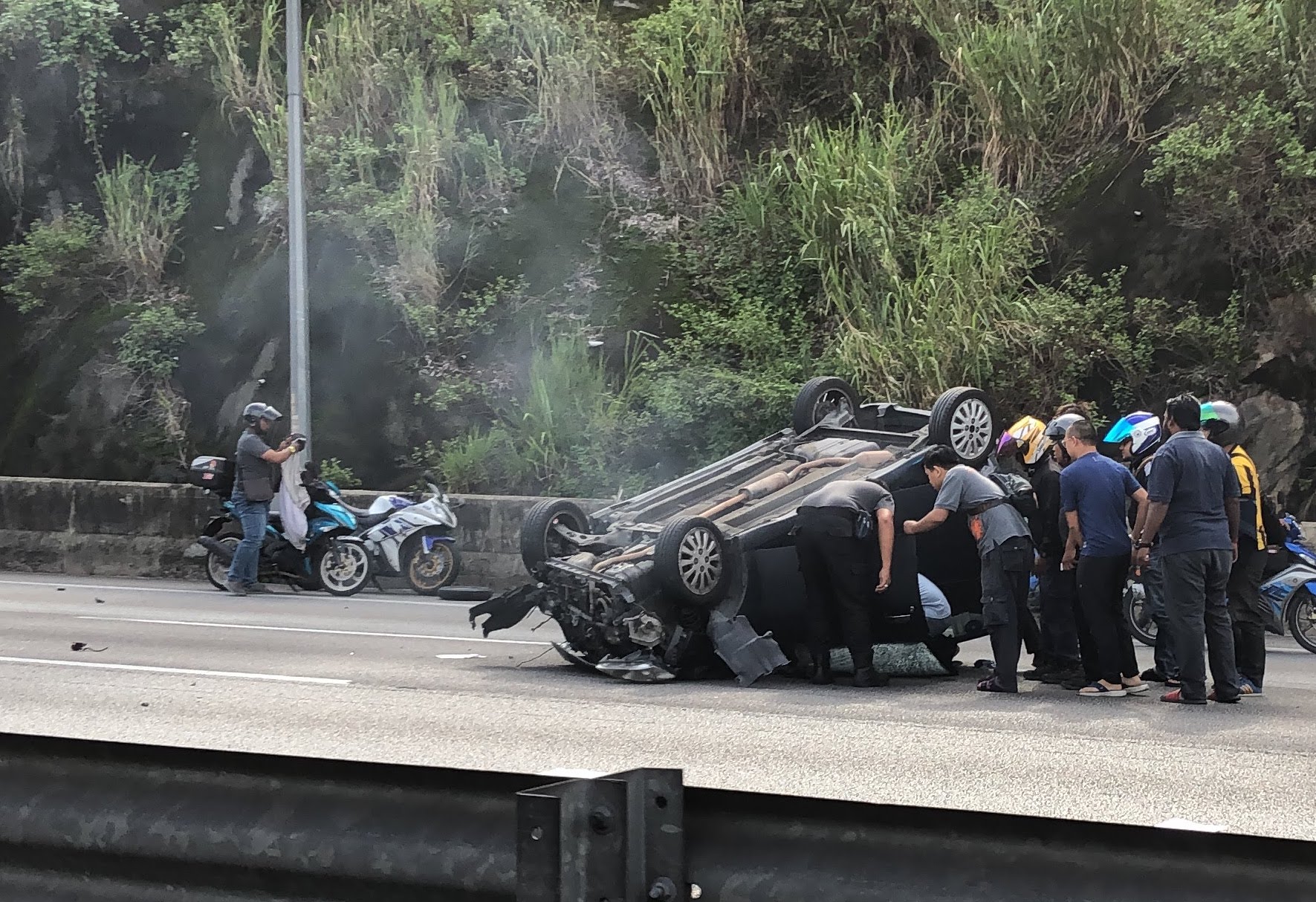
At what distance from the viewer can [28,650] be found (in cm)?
1116

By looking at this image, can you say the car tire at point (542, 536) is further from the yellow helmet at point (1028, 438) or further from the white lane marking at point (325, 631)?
the yellow helmet at point (1028, 438)

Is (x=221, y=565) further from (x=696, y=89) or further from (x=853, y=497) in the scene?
(x=696, y=89)

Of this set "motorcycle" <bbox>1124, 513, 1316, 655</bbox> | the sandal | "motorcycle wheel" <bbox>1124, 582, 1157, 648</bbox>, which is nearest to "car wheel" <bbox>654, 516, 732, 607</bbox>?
the sandal

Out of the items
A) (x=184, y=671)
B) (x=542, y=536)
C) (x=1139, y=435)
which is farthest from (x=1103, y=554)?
(x=184, y=671)

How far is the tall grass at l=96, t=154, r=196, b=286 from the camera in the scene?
23.1 meters

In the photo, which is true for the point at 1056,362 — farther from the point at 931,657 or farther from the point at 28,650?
the point at 28,650

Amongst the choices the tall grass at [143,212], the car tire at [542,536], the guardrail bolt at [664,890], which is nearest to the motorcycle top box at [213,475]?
the car tire at [542,536]

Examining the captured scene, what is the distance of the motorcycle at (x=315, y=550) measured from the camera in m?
15.6

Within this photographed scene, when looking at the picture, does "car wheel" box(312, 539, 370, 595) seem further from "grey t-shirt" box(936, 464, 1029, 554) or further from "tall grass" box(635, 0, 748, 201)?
"tall grass" box(635, 0, 748, 201)

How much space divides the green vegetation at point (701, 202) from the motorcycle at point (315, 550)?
337cm

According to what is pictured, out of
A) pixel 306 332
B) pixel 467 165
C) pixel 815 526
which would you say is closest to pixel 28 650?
pixel 815 526

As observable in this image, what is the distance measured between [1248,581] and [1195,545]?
0.75 metres

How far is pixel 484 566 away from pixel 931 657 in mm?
7207

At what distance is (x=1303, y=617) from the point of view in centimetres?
1242
